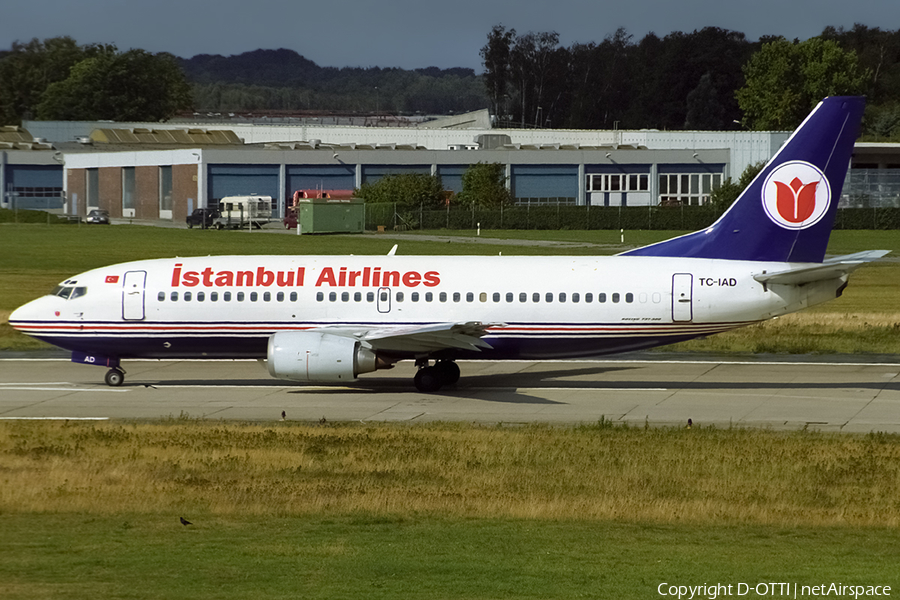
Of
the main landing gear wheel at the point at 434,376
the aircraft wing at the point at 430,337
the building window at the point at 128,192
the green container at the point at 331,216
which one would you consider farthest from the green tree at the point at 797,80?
the aircraft wing at the point at 430,337

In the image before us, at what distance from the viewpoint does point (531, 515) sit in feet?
65.1

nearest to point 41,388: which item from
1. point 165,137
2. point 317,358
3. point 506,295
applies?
point 317,358

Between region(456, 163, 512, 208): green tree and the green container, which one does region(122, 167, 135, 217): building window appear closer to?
region(456, 163, 512, 208): green tree

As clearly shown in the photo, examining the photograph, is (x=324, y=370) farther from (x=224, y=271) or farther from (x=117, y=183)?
(x=117, y=183)

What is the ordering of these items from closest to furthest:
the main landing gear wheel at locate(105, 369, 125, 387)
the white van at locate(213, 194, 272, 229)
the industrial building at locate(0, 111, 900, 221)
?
the main landing gear wheel at locate(105, 369, 125, 387) < the white van at locate(213, 194, 272, 229) < the industrial building at locate(0, 111, 900, 221)

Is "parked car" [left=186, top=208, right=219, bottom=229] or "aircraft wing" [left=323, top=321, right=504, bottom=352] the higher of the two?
"parked car" [left=186, top=208, right=219, bottom=229]

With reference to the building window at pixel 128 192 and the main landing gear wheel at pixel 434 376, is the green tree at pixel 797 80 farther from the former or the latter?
the main landing gear wheel at pixel 434 376

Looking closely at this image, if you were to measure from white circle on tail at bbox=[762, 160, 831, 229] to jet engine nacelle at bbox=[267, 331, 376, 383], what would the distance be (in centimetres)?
1248

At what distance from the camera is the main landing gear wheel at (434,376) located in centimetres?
3416

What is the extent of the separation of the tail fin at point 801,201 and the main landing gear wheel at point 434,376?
840 centimetres

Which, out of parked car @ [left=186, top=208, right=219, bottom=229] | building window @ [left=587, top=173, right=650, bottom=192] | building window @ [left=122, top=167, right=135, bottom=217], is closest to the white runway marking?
parked car @ [left=186, top=208, right=219, bottom=229]

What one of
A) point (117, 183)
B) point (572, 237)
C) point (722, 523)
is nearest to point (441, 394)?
point (722, 523)

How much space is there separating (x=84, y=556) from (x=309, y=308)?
58.0 feet

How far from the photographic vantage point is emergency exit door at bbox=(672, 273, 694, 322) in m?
33.1
